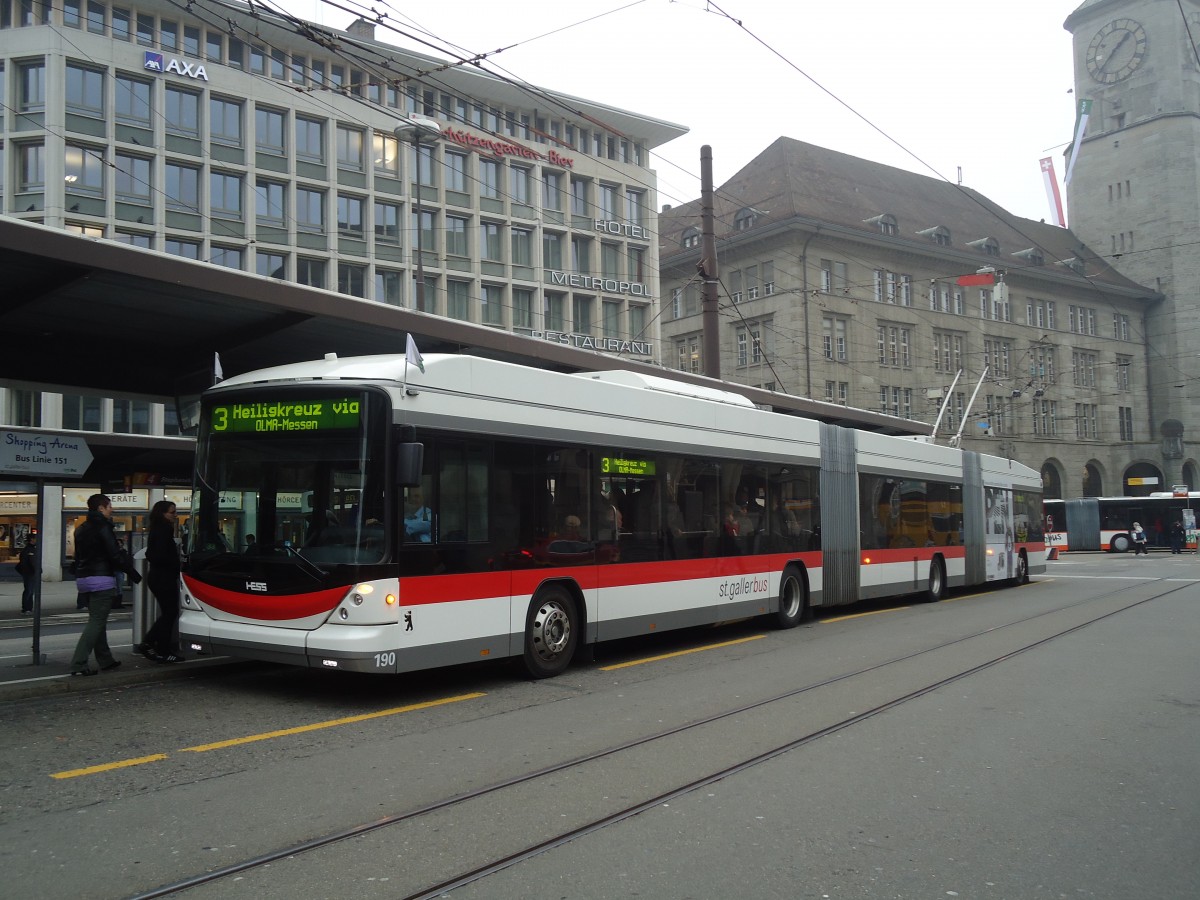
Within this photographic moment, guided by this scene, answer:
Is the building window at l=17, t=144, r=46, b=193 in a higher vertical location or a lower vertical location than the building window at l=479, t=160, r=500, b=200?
lower

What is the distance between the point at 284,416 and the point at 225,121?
37485mm

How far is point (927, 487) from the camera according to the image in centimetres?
2027

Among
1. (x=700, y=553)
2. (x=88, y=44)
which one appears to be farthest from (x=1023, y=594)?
(x=88, y=44)

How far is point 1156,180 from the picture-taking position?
264ft

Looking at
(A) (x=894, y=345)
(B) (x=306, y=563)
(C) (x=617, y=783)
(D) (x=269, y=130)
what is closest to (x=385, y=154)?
(D) (x=269, y=130)

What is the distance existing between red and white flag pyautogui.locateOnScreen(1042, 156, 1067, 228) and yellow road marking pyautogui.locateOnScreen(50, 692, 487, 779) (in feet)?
301

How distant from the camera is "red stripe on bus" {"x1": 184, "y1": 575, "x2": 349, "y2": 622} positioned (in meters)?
8.65

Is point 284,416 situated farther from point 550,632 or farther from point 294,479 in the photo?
point 550,632

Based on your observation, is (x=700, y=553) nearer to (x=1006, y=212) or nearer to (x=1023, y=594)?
(x=1023, y=594)

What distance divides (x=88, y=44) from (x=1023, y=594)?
36.8 m

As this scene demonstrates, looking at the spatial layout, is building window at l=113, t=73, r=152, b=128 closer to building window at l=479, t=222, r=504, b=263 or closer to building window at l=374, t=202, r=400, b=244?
building window at l=374, t=202, r=400, b=244

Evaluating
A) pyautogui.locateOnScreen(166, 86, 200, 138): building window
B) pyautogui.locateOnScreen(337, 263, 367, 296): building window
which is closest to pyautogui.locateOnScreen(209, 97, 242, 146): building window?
pyautogui.locateOnScreen(166, 86, 200, 138): building window

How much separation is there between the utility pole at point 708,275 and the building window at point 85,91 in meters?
28.1

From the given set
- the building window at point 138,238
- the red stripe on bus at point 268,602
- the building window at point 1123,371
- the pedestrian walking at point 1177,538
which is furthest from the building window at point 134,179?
the building window at point 1123,371
